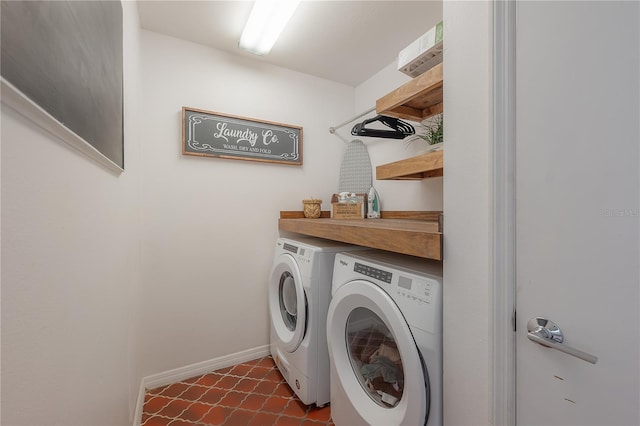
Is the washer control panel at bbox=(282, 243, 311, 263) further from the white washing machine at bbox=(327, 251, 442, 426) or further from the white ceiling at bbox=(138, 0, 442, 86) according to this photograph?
the white ceiling at bbox=(138, 0, 442, 86)

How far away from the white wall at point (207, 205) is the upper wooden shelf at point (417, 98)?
1.10m

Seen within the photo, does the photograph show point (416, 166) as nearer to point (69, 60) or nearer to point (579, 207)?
point (579, 207)

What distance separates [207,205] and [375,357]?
1535 millimetres

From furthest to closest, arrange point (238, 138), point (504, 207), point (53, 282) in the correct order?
point (238, 138)
point (504, 207)
point (53, 282)

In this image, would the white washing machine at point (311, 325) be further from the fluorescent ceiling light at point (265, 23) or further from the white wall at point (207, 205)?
the fluorescent ceiling light at point (265, 23)

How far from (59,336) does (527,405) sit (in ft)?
3.74

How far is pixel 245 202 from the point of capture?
2.12 meters

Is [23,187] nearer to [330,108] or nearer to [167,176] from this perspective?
[167,176]

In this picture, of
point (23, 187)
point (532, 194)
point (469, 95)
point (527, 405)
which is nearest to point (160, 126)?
point (23, 187)

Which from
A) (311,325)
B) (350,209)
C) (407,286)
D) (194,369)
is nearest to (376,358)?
(311,325)

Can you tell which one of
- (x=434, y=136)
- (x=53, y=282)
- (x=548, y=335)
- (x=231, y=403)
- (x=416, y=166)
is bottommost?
(x=231, y=403)

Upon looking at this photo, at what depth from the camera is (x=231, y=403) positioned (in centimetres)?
165

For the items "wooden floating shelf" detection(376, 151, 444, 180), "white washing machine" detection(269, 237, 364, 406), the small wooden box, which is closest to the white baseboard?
"white washing machine" detection(269, 237, 364, 406)

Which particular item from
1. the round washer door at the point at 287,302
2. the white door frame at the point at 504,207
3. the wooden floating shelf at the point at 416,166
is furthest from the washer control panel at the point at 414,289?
the round washer door at the point at 287,302
